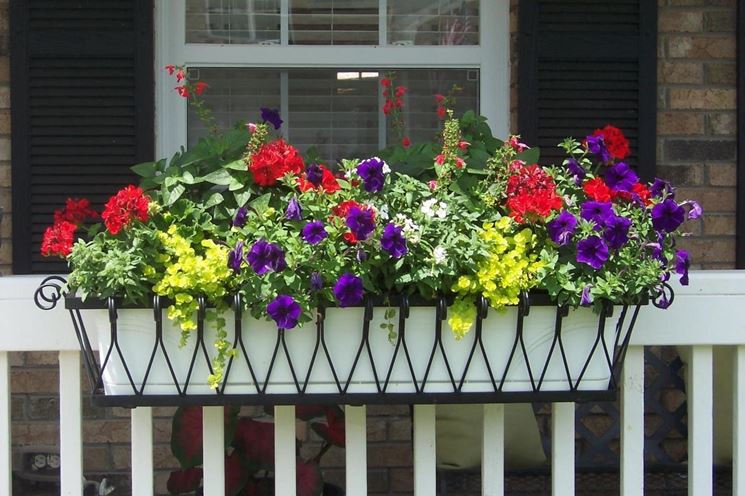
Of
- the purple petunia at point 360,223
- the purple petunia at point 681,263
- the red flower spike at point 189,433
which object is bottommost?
the red flower spike at point 189,433

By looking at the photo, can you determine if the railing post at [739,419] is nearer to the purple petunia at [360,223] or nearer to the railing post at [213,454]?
the purple petunia at [360,223]

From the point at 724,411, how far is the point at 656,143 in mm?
865

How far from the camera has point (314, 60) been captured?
10.8ft

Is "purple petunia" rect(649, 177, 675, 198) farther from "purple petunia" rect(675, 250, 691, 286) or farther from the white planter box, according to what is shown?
the white planter box

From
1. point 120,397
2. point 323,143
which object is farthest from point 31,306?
point 323,143

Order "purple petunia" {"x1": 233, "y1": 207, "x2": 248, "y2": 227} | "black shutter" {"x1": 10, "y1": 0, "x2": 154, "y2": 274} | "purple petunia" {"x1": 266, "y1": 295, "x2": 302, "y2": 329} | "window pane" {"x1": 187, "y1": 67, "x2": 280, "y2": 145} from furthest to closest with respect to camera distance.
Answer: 1. "window pane" {"x1": 187, "y1": 67, "x2": 280, "y2": 145}
2. "black shutter" {"x1": 10, "y1": 0, "x2": 154, "y2": 274}
3. "purple petunia" {"x1": 233, "y1": 207, "x2": 248, "y2": 227}
4. "purple petunia" {"x1": 266, "y1": 295, "x2": 302, "y2": 329}

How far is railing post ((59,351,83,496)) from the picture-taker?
1.73 meters

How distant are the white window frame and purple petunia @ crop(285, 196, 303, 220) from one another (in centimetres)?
174

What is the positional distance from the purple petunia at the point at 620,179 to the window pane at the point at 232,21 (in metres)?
1.84

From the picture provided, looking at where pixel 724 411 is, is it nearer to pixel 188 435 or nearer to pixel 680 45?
pixel 680 45

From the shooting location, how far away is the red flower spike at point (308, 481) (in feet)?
6.84

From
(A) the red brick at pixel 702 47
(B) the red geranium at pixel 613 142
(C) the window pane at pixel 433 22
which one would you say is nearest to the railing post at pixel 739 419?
(B) the red geranium at pixel 613 142

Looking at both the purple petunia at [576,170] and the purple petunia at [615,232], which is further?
the purple petunia at [576,170]

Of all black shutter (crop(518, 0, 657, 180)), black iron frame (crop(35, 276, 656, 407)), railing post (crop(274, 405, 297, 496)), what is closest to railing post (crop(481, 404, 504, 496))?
black iron frame (crop(35, 276, 656, 407))
